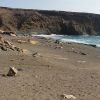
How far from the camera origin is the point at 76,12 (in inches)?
4252

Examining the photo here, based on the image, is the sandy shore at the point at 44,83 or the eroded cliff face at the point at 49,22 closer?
the sandy shore at the point at 44,83

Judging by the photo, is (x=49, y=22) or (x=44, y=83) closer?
(x=44, y=83)

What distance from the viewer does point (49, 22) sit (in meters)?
101

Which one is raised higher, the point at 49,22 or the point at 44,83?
the point at 44,83

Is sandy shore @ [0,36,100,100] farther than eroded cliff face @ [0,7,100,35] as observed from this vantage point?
No

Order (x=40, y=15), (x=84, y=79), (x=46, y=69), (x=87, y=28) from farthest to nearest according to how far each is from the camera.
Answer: (x=87, y=28)
(x=40, y=15)
(x=46, y=69)
(x=84, y=79)

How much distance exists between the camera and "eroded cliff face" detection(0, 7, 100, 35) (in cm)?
9423

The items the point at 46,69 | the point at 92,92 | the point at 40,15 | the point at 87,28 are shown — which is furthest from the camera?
the point at 87,28

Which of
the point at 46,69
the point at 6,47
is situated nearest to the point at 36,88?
the point at 46,69

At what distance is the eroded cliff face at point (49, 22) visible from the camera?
309 ft

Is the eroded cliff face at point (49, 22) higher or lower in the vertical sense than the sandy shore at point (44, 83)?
lower

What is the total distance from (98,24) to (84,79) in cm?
9638

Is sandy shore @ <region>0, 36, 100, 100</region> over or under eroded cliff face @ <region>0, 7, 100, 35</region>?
over

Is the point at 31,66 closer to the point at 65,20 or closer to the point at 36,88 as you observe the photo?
the point at 36,88
